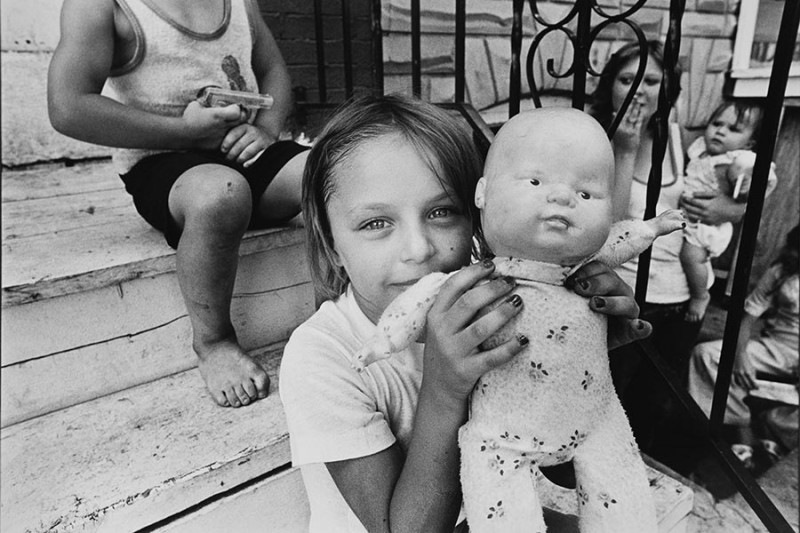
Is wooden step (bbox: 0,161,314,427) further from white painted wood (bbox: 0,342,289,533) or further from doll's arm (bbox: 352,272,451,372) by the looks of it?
doll's arm (bbox: 352,272,451,372)

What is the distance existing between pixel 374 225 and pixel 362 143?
0.13 metres

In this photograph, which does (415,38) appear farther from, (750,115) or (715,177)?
(750,115)

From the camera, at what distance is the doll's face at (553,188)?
629 mm

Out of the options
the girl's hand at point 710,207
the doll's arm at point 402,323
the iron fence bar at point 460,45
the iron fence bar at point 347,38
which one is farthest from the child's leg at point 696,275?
the doll's arm at point 402,323

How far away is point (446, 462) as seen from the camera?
0.74 metres

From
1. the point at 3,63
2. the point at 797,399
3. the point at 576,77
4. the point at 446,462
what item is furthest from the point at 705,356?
the point at 3,63

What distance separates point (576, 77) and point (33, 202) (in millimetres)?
1541

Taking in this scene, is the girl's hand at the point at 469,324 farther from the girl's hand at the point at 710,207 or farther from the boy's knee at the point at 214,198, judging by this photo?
the girl's hand at the point at 710,207

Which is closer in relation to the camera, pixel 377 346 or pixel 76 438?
pixel 377 346

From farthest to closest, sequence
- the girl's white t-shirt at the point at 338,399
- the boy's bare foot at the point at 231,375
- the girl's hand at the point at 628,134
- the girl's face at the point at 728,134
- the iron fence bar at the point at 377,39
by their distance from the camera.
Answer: the girl's face at the point at 728,134
the girl's hand at the point at 628,134
the iron fence bar at the point at 377,39
the boy's bare foot at the point at 231,375
the girl's white t-shirt at the point at 338,399

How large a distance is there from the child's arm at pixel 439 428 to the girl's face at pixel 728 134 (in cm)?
298

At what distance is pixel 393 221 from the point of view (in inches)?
30.8

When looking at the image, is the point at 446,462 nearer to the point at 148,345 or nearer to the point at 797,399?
the point at 148,345

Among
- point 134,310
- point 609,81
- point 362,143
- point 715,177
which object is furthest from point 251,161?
point 715,177
